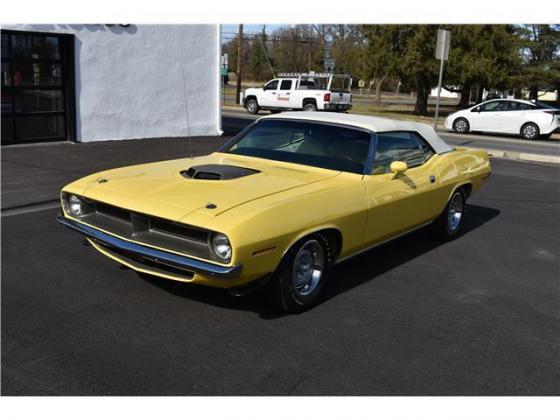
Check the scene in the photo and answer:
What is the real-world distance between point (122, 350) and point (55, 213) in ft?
12.4

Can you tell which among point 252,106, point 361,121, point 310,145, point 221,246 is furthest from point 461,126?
point 221,246

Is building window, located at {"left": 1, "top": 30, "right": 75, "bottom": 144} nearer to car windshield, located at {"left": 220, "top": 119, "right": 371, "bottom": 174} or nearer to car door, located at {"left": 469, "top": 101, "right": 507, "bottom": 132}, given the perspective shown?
car windshield, located at {"left": 220, "top": 119, "right": 371, "bottom": 174}

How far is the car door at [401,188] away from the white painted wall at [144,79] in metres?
7.63

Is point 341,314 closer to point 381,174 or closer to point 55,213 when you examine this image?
point 381,174

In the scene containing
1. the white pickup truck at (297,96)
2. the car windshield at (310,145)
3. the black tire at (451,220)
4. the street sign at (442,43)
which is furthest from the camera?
the white pickup truck at (297,96)

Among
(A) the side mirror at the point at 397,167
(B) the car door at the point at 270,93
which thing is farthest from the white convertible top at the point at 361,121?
(B) the car door at the point at 270,93

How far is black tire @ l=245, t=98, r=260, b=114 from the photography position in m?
29.0

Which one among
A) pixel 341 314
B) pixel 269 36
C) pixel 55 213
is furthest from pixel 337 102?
pixel 269 36

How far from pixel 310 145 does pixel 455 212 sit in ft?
7.52

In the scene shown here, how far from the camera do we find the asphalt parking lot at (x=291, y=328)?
3229 millimetres

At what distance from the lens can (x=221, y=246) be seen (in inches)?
143

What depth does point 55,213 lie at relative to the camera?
6.78 m

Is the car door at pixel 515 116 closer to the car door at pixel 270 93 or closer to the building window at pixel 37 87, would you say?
the car door at pixel 270 93

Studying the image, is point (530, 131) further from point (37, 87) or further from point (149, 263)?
point (149, 263)
